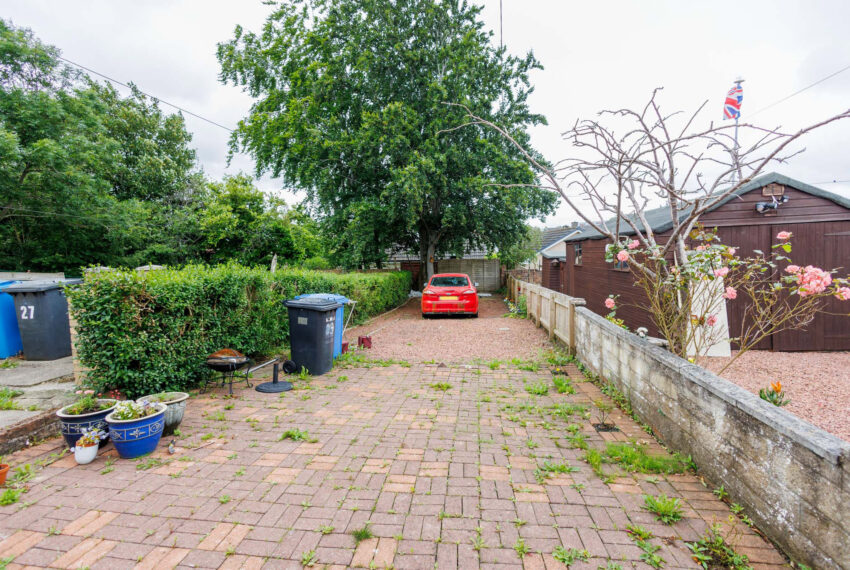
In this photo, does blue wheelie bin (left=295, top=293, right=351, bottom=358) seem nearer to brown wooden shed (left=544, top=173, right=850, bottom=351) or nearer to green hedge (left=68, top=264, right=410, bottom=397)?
green hedge (left=68, top=264, right=410, bottom=397)

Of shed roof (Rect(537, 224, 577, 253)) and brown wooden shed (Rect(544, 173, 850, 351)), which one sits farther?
shed roof (Rect(537, 224, 577, 253))

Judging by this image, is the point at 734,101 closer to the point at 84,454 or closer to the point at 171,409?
the point at 171,409

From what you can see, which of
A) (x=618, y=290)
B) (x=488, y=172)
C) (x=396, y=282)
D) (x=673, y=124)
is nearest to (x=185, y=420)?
(x=673, y=124)

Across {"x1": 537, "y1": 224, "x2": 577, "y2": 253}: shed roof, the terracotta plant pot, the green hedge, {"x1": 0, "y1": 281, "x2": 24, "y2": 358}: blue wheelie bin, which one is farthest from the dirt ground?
{"x1": 537, "y1": 224, "x2": 577, "y2": 253}: shed roof

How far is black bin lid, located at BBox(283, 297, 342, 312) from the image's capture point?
18.4 ft

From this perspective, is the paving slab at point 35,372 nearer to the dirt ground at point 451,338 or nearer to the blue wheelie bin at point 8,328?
the blue wheelie bin at point 8,328

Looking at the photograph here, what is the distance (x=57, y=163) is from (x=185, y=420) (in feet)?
52.8

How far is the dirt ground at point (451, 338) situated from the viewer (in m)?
7.15

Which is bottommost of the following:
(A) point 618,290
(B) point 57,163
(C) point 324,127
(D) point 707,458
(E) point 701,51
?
(D) point 707,458

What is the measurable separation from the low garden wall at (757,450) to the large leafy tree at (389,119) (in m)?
11.0

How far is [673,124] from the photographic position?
11.5 ft

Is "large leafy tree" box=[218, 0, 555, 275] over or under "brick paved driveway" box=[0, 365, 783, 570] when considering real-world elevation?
over

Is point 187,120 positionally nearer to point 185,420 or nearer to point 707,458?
point 185,420

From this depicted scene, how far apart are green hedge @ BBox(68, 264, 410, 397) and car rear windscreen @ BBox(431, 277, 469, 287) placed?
696cm
